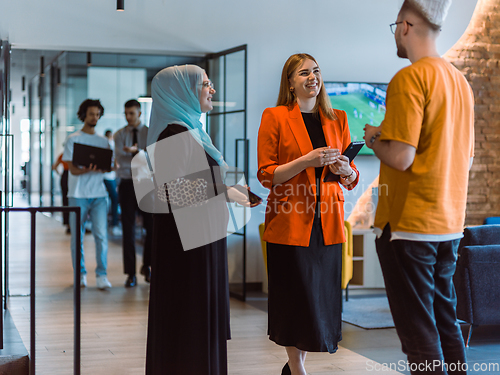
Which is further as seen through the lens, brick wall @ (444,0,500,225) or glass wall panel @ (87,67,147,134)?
glass wall panel @ (87,67,147,134)

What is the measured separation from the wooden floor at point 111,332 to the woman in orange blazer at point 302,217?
78cm

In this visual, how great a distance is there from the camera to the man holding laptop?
18.0 feet

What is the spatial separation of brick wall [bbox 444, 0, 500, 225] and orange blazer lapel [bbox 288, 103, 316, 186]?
4.24 meters

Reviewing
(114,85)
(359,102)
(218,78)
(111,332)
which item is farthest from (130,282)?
(114,85)

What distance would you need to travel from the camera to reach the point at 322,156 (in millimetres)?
2379

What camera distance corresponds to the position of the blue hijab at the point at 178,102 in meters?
2.51

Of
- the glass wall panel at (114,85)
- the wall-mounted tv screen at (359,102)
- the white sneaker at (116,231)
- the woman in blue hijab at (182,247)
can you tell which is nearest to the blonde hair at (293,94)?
the woman in blue hijab at (182,247)

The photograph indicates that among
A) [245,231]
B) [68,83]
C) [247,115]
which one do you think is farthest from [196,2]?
[68,83]

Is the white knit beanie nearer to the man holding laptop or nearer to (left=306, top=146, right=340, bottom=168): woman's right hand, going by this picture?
(left=306, top=146, right=340, bottom=168): woman's right hand

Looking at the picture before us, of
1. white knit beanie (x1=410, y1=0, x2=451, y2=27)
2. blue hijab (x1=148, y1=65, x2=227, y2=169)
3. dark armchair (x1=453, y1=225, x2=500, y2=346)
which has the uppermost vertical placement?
white knit beanie (x1=410, y1=0, x2=451, y2=27)

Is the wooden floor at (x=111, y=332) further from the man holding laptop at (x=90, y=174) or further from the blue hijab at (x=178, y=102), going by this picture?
the blue hijab at (x=178, y=102)

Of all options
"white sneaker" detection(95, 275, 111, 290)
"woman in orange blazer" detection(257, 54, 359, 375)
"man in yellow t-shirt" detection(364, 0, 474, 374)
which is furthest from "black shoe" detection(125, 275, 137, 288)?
"man in yellow t-shirt" detection(364, 0, 474, 374)

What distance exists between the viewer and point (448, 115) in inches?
69.3

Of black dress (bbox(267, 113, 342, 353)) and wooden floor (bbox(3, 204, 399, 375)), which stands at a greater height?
black dress (bbox(267, 113, 342, 353))
